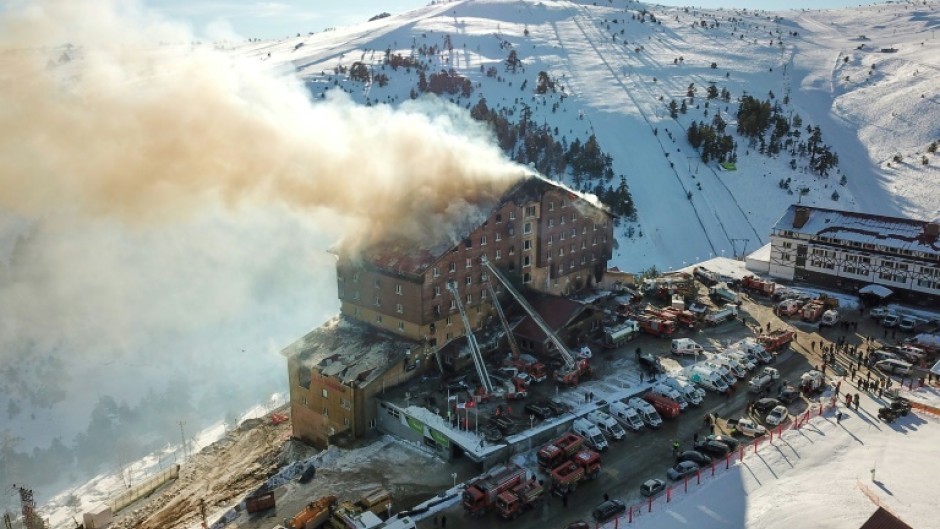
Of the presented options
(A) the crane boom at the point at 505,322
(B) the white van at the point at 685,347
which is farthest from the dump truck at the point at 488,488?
(B) the white van at the point at 685,347

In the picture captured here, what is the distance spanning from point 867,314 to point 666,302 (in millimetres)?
12877

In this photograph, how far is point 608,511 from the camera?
93.6 ft

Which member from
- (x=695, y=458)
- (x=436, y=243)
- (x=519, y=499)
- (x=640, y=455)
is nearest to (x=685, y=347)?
(x=640, y=455)

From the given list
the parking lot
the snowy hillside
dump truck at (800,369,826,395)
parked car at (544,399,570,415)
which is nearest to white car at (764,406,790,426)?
the parking lot

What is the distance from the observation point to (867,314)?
1949 inches

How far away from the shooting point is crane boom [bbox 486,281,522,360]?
43.0m

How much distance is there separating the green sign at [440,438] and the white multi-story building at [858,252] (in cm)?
3359

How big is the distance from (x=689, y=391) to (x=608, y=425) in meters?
5.71

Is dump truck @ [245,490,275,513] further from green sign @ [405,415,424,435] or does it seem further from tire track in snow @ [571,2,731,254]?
tire track in snow @ [571,2,731,254]

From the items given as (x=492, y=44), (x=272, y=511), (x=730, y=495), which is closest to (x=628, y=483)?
(x=730, y=495)

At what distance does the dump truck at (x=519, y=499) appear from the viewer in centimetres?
2892

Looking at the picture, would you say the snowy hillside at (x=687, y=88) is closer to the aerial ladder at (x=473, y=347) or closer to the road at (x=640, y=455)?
the road at (x=640, y=455)

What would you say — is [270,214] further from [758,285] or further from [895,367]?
[895,367]

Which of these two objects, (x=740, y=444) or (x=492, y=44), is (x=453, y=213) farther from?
(x=492, y=44)
